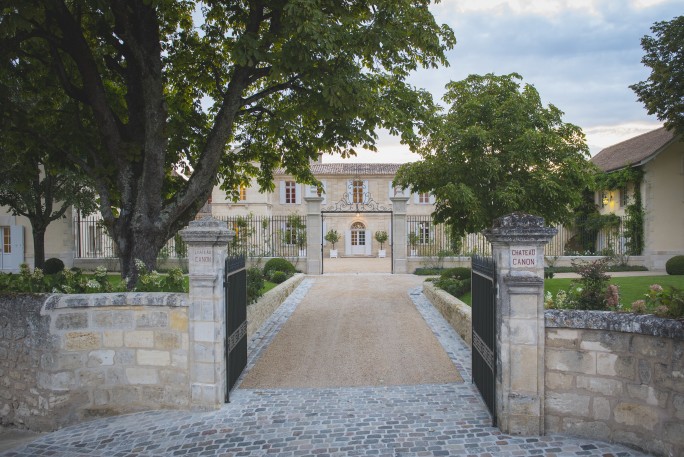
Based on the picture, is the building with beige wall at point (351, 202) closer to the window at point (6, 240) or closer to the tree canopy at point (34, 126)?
the window at point (6, 240)

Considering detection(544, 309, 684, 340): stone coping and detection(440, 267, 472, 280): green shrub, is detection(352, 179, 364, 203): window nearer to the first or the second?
detection(440, 267, 472, 280): green shrub

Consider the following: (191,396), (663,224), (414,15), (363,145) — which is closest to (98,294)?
(191,396)

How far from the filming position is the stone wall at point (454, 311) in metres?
7.93

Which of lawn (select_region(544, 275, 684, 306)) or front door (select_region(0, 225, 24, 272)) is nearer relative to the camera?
lawn (select_region(544, 275, 684, 306))

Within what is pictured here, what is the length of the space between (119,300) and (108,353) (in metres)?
0.65

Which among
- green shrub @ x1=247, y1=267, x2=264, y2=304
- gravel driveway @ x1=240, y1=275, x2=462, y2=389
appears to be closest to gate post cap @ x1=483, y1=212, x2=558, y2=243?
gravel driveway @ x1=240, y1=275, x2=462, y2=389

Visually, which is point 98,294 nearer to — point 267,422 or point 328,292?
point 267,422

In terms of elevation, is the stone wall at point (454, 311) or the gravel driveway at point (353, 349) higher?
the stone wall at point (454, 311)

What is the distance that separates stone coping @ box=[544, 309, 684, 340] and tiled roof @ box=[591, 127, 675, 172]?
17054 millimetres

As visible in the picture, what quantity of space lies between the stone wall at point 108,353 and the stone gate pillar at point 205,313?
0.13 m

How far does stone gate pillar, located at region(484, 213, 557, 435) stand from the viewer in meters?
4.60

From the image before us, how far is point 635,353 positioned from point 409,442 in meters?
2.32

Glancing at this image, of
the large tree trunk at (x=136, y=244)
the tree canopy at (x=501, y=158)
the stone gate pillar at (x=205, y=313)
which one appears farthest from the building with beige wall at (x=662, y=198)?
the stone gate pillar at (x=205, y=313)

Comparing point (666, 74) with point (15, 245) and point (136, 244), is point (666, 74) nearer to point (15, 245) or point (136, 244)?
point (136, 244)
